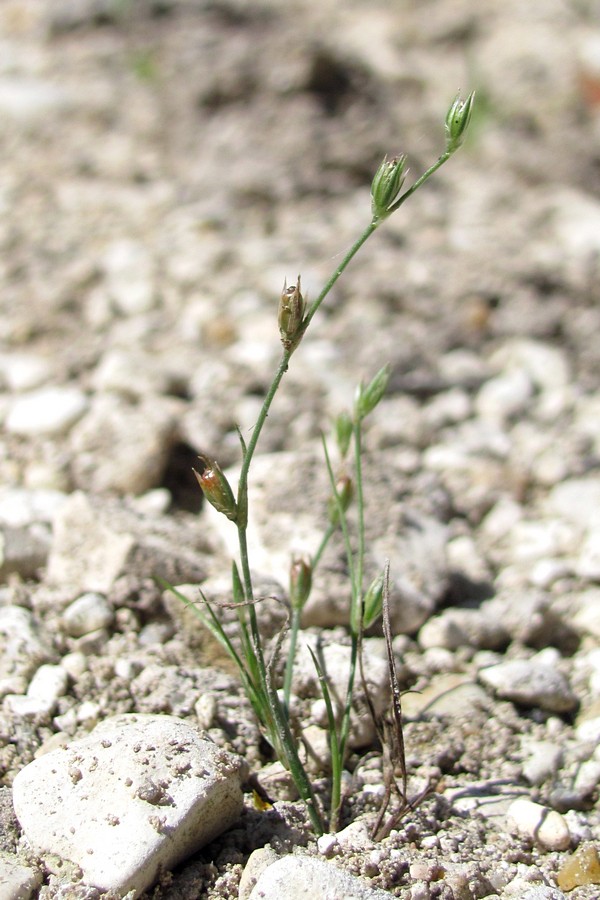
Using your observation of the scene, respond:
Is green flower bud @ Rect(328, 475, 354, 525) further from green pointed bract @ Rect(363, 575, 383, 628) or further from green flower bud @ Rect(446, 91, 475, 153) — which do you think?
green flower bud @ Rect(446, 91, 475, 153)

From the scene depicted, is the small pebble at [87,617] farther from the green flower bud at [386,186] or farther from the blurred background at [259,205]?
the green flower bud at [386,186]

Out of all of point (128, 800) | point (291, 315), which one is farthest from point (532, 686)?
point (291, 315)

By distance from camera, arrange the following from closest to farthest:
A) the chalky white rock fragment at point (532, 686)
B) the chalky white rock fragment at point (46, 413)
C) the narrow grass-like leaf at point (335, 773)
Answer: the narrow grass-like leaf at point (335, 773) → the chalky white rock fragment at point (532, 686) → the chalky white rock fragment at point (46, 413)

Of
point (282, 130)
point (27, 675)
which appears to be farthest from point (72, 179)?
point (27, 675)

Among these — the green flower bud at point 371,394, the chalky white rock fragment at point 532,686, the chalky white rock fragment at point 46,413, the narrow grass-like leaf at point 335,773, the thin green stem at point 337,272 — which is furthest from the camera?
the chalky white rock fragment at point 46,413

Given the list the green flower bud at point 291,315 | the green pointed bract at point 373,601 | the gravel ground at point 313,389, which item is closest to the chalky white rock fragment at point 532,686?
the gravel ground at point 313,389

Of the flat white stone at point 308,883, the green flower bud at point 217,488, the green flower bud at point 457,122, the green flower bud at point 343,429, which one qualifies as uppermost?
the green flower bud at point 457,122
